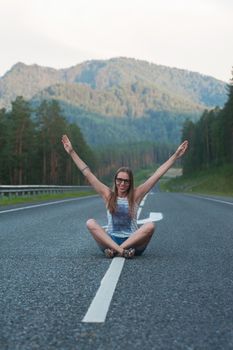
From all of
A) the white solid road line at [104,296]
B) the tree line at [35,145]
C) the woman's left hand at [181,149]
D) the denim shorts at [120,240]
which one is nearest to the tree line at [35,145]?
the tree line at [35,145]

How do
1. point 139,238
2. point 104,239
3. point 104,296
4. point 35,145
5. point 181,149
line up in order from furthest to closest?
point 35,145 → point 181,149 → point 104,239 → point 139,238 → point 104,296

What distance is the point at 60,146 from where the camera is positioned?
102125 millimetres

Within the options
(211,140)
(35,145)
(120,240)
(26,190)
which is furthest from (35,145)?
(120,240)

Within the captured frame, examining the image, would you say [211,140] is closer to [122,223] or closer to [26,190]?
[26,190]

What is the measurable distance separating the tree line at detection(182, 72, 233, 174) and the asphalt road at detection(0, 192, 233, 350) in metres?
89.8

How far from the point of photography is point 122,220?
775cm

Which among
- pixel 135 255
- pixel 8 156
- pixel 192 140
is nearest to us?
pixel 135 255

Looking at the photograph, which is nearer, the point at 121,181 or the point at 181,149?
the point at 121,181

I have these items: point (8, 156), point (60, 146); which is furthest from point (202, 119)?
point (8, 156)

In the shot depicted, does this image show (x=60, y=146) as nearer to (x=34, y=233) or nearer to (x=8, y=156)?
(x=8, y=156)

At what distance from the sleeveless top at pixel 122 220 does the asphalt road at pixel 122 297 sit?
0.39m

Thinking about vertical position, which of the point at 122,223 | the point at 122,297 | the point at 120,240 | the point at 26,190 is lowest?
the point at 26,190

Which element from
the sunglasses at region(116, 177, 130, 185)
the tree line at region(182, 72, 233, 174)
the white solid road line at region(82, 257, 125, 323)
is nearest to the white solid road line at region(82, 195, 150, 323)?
the white solid road line at region(82, 257, 125, 323)

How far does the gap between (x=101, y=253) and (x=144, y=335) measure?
4536 millimetres
